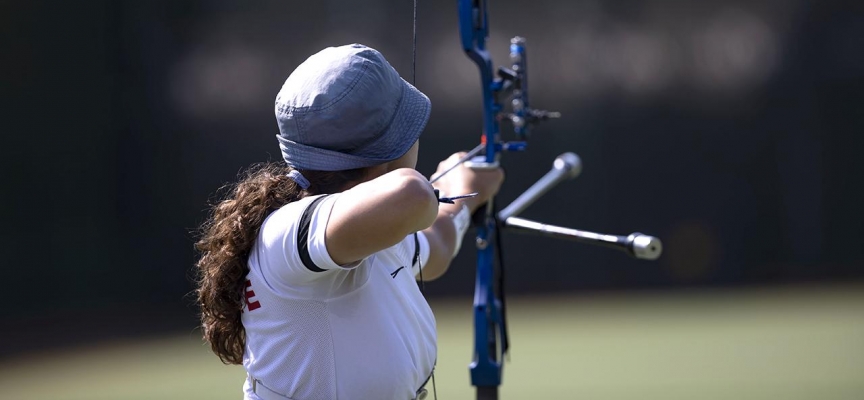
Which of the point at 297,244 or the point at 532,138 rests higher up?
the point at 297,244

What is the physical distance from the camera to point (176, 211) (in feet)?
18.7

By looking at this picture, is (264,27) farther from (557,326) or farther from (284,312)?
(284,312)

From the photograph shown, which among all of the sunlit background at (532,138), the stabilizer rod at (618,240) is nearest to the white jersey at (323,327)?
the stabilizer rod at (618,240)

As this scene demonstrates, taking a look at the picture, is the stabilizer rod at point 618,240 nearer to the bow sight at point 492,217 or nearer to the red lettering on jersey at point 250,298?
the bow sight at point 492,217

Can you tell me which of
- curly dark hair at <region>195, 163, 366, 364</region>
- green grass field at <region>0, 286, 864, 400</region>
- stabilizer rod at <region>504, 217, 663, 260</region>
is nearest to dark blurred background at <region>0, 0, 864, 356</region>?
green grass field at <region>0, 286, 864, 400</region>

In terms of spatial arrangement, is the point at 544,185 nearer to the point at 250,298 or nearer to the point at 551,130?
the point at 250,298

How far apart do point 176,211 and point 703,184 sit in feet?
10.3

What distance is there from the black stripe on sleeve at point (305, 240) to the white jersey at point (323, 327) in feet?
0.07

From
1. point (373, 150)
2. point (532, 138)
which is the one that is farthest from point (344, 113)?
point (532, 138)

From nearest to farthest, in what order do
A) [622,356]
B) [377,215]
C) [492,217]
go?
[377,215], [492,217], [622,356]

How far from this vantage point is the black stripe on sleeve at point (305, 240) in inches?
43.0

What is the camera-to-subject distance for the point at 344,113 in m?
1.17

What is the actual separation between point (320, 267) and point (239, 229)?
19cm

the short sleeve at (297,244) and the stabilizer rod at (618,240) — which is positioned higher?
the short sleeve at (297,244)
